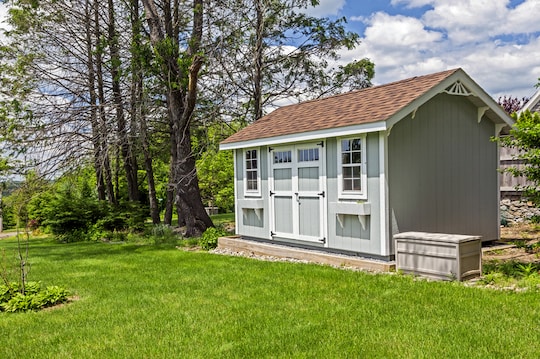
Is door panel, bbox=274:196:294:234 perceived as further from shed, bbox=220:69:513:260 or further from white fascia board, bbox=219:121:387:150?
white fascia board, bbox=219:121:387:150

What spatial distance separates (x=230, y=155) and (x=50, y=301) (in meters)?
18.2

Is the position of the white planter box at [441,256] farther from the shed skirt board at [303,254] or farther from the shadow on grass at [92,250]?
the shadow on grass at [92,250]

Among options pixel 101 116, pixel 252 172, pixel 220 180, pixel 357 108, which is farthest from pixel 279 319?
pixel 220 180

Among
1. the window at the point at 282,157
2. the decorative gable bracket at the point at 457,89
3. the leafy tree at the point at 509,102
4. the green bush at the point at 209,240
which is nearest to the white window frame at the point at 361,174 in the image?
the window at the point at 282,157

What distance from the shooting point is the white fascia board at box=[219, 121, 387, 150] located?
23.6ft

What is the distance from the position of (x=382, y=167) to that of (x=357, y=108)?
5.11 ft

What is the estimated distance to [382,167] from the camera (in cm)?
732

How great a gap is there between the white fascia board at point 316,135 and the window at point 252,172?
11.6 inches

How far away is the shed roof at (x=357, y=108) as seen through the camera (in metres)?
7.49

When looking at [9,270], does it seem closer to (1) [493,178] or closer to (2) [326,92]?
(1) [493,178]

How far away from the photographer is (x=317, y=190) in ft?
28.3

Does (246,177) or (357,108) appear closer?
(357,108)

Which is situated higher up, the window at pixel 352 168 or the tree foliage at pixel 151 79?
the tree foliage at pixel 151 79

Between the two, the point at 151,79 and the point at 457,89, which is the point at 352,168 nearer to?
the point at 457,89
